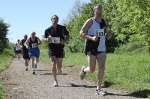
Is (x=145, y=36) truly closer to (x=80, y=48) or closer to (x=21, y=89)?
(x=21, y=89)

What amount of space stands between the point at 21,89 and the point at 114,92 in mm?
2942

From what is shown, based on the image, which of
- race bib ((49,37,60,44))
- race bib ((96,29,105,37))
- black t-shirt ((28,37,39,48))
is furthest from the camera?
black t-shirt ((28,37,39,48))

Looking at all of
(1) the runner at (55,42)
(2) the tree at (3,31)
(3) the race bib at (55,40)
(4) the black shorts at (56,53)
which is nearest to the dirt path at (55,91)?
(1) the runner at (55,42)

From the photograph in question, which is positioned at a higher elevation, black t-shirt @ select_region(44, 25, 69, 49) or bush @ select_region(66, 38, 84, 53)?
black t-shirt @ select_region(44, 25, 69, 49)

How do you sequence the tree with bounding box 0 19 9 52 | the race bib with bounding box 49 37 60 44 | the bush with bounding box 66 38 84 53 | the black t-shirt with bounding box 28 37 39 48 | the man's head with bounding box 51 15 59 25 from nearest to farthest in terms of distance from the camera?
1. the man's head with bounding box 51 15 59 25
2. the race bib with bounding box 49 37 60 44
3. the black t-shirt with bounding box 28 37 39 48
4. the tree with bounding box 0 19 9 52
5. the bush with bounding box 66 38 84 53

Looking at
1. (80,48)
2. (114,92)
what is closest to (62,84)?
(114,92)

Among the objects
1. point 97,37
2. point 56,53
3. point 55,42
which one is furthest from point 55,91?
point 97,37

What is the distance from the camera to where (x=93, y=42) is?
44.6 ft

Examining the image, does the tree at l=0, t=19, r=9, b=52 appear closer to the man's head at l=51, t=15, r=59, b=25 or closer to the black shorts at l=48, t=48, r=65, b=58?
the black shorts at l=48, t=48, r=65, b=58

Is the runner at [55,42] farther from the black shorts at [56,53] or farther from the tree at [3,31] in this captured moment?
the tree at [3,31]

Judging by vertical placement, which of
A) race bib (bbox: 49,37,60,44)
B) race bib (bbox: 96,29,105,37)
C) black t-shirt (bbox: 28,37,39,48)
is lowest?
black t-shirt (bbox: 28,37,39,48)

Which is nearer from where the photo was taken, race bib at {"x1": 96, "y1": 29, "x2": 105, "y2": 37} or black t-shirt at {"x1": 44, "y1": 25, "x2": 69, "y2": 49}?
race bib at {"x1": 96, "y1": 29, "x2": 105, "y2": 37}

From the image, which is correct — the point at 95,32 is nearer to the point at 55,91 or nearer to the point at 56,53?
the point at 55,91

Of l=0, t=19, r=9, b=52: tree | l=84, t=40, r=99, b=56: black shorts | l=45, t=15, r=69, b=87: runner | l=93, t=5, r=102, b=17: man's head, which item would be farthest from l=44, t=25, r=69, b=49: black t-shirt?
l=0, t=19, r=9, b=52: tree
